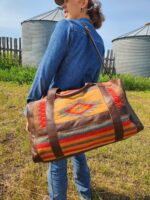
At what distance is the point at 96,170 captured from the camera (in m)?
3.88

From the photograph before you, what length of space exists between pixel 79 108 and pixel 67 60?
33 centimetres

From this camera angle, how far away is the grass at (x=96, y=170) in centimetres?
337

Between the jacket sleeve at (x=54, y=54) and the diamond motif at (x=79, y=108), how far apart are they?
0.86 feet

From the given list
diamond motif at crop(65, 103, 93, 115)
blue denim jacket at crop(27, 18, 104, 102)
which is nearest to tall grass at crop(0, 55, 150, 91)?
blue denim jacket at crop(27, 18, 104, 102)

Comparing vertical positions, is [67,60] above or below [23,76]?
above

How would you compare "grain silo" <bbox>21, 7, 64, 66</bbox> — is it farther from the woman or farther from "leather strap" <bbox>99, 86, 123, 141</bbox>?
"leather strap" <bbox>99, 86, 123, 141</bbox>

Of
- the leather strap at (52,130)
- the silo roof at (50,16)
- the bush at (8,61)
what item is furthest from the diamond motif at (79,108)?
the silo roof at (50,16)

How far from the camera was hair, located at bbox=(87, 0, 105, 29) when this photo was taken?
246 cm

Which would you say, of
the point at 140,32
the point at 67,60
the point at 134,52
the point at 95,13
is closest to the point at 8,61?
the point at 134,52

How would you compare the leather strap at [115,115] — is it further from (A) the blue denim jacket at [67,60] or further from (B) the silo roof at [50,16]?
(B) the silo roof at [50,16]

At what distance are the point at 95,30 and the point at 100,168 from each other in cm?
187

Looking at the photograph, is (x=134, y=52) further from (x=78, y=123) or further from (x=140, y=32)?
(x=78, y=123)

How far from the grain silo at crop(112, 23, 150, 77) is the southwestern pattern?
13123 millimetres

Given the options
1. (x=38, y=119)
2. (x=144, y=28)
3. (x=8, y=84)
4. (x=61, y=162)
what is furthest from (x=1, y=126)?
(x=144, y=28)
